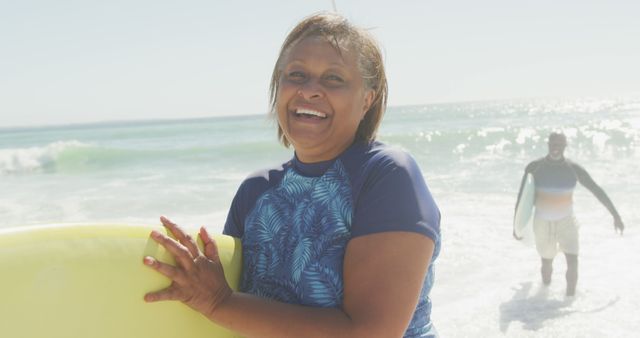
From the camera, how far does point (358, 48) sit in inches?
58.3

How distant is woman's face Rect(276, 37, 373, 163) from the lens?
145 centimetres

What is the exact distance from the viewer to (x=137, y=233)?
1406 mm

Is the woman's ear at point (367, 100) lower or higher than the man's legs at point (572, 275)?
higher

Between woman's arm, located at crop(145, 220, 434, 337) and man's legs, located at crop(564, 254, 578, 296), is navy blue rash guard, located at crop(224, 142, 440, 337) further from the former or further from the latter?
man's legs, located at crop(564, 254, 578, 296)

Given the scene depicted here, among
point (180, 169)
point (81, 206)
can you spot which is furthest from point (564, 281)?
point (180, 169)

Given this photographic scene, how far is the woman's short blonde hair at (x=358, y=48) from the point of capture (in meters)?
1.46

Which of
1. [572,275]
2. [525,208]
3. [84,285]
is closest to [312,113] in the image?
[84,285]

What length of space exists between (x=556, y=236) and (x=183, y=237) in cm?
506

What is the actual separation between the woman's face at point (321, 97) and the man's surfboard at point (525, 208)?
4.86m

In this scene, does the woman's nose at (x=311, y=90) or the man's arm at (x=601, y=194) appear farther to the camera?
the man's arm at (x=601, y=194)

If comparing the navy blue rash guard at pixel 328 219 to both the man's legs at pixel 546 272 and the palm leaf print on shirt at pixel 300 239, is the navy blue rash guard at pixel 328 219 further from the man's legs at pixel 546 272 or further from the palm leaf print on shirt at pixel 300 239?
the man's legs at pixel 546 272

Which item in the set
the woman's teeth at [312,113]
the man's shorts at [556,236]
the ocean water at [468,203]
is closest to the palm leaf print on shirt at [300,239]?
the woman's teeth at [312,113]

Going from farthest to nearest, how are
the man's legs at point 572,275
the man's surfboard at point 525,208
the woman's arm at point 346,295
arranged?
the man's surfboard at point 525,208 → the man's legs at point 572,275 → the woman's arm at point 346,295

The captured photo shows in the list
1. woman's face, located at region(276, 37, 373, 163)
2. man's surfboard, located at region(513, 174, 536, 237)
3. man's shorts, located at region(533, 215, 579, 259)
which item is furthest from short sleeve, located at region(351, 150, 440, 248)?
man's surfboard, located at region(513, 174, 536, 237)
